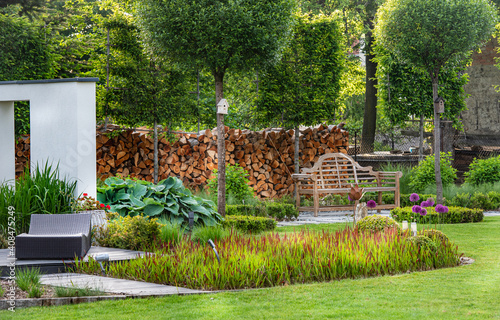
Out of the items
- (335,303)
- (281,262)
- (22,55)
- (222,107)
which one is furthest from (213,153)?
(335,303)

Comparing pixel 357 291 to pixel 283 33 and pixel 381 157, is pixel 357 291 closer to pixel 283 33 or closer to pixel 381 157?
pixel 283 33

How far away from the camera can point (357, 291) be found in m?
4.77

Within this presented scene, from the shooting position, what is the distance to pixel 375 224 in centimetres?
677

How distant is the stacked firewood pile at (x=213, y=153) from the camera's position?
11.1 m

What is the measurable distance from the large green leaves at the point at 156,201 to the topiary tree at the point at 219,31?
84 cm

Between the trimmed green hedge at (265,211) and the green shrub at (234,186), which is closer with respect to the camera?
the trimmed green hedge at (265,211)

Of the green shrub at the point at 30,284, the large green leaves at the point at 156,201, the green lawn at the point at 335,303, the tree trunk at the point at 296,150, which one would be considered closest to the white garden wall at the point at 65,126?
the large green leaves at the point at 156,201

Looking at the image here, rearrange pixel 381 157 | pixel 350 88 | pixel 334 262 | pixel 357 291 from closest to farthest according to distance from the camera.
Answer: pixel 357 291
pixel 334 262
pixel 381 157
pixel 350 88

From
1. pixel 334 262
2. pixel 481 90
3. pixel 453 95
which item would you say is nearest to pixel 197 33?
pixel 334 262

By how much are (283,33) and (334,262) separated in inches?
188

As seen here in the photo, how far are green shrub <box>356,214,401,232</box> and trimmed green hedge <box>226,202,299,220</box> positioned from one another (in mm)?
3104

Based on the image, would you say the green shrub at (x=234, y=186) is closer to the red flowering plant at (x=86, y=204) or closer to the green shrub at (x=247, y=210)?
the green shrub at (x=247, y=210)

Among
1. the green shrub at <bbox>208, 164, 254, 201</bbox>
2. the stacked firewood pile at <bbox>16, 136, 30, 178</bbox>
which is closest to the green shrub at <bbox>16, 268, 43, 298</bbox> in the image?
the green shrub at <bbox>208, 164, 254, 201</bbox>

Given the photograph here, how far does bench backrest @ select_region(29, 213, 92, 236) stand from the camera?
20.4ft
